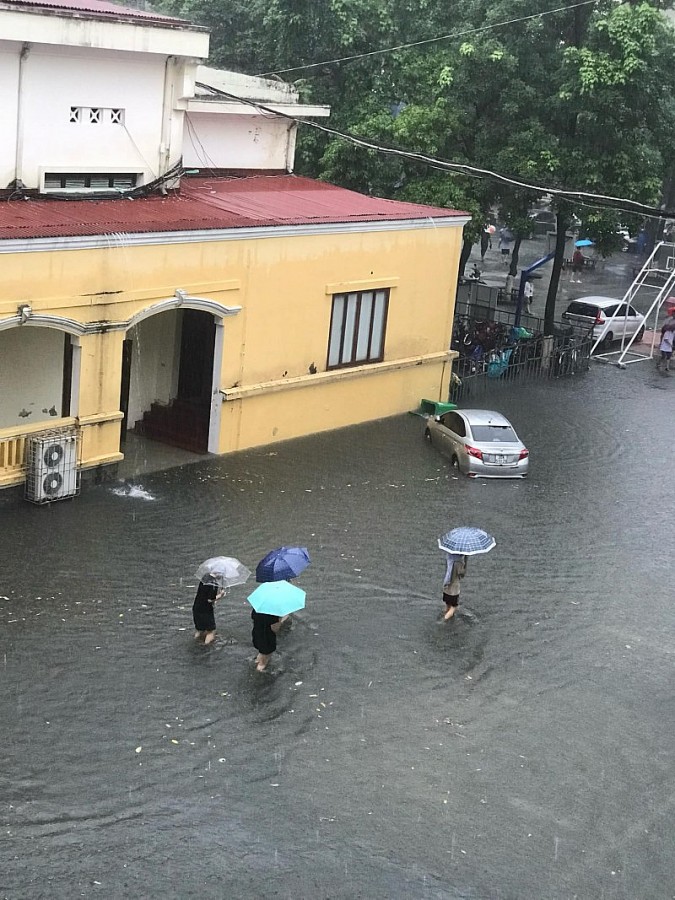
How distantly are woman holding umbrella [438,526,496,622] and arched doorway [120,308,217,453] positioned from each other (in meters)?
7.82

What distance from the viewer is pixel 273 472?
21.8 meters

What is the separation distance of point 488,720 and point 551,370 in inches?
769

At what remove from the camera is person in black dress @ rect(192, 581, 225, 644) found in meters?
14.4

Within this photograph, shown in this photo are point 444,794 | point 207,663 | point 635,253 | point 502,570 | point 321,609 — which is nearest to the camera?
point 444,794

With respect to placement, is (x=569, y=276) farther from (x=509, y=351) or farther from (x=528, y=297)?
(x=509, y=351)

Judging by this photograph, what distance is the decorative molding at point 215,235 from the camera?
720 inches

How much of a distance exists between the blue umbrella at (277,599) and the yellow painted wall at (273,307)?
22.7ft

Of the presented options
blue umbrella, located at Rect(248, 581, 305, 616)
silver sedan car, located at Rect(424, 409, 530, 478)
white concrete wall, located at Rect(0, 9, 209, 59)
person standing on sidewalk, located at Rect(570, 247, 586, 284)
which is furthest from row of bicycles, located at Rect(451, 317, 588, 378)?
blue umbrella, located at Rect(248, 581, 305, 616)

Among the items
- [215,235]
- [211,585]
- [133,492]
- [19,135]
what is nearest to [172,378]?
[215,235]

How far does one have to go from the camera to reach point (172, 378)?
76.6 ft

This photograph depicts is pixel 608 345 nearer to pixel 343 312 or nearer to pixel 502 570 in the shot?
pixel 343 312

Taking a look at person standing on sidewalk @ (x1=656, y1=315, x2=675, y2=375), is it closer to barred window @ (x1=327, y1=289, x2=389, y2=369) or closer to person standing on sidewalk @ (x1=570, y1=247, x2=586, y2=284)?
barred window @ (x1=327, y1=289, x2=389, y2=369)

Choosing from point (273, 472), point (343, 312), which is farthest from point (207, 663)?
point (343, 312)

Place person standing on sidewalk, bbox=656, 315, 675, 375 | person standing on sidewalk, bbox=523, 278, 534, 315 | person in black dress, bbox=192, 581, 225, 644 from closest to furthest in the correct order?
person in black dress, bbox=192, 581, 225, 644 < person standing on sidewalk, bbox=656, 315, 675, 375 < person standing on sidewalk, bbox=523, 278, 534, 315
